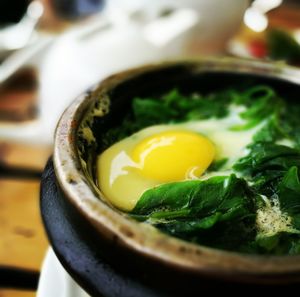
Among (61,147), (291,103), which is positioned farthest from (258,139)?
(61,147)

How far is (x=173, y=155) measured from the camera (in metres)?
1.17

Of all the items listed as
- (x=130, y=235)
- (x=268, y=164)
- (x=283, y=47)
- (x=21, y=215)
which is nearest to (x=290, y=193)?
(x=268, y=164)

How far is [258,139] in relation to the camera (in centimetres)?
124

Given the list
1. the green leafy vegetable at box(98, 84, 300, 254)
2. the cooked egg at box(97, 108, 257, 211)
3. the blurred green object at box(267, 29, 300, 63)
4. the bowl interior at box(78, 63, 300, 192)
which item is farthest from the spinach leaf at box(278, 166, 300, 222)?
the blurred green object at box(267, 29, 300, 63)

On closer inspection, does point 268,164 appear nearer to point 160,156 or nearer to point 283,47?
point 160,156

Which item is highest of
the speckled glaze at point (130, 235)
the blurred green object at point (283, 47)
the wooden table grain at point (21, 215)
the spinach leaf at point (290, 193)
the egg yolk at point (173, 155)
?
the speckled glaze at point (130, 235)

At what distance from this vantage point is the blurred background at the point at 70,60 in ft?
5.44

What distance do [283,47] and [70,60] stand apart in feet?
3.23

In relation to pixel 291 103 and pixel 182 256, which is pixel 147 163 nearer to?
pixel 182 256

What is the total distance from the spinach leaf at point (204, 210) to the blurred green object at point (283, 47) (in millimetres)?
1285

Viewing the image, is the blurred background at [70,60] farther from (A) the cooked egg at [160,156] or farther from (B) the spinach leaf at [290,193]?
(B) the spinach leaf at [290,193]

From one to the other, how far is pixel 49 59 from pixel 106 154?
3.56ft

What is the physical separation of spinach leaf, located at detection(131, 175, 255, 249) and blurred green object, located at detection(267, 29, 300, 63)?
1285 mm

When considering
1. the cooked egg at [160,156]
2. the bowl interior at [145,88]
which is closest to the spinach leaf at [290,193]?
the cooked egg at [160,156]
